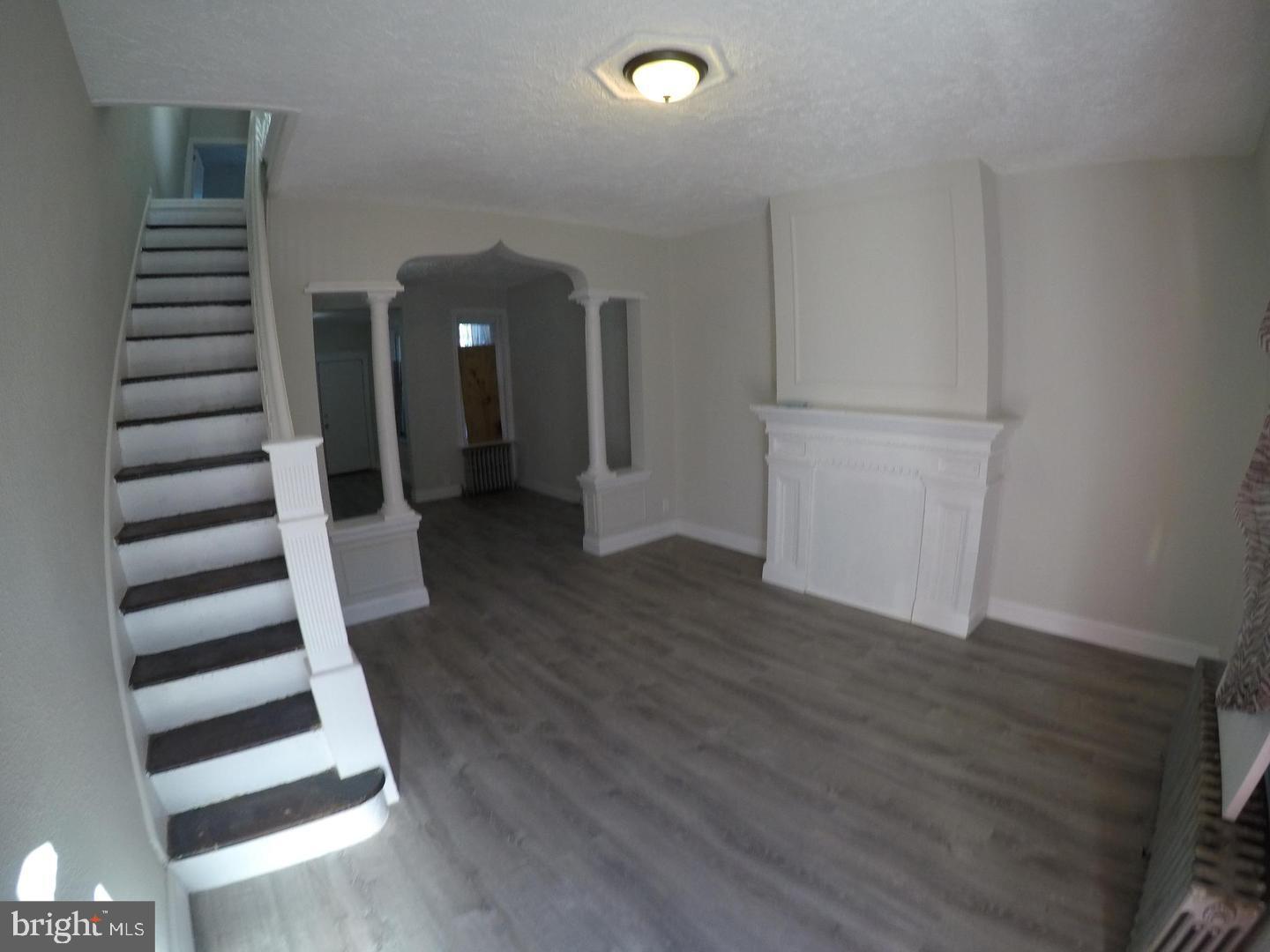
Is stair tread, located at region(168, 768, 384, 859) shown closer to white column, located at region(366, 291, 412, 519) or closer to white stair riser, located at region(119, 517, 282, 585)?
white stair riser, located at region(119, 517, 282, 585)

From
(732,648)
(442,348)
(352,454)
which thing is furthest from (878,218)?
(352,454)

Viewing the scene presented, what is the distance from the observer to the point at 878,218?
142 inches

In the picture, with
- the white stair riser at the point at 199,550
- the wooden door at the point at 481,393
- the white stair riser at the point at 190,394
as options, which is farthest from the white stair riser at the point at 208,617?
the wooden door at the point at 481,393

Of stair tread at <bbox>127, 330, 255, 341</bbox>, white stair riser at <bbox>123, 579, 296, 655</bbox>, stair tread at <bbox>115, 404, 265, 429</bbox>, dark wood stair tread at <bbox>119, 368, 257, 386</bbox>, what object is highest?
stair tread at <bbox>127, 330, 255, 341</bbox>

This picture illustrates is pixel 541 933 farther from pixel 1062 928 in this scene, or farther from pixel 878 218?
pixel 878 218

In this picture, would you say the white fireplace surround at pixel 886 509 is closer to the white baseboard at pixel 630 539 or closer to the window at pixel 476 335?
the white baseboard at pixel 630 539

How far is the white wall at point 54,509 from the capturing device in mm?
1179

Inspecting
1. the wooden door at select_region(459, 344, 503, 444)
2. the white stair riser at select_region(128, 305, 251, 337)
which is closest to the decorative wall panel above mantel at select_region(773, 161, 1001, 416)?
the white stair riser at select_region(128, 305, 251, 337)

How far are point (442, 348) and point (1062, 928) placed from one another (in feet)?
23.9

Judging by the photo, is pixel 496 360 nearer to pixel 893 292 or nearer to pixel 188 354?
pixel 188 354

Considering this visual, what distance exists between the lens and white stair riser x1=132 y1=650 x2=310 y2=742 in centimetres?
215

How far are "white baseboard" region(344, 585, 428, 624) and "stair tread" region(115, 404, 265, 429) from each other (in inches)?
59.8

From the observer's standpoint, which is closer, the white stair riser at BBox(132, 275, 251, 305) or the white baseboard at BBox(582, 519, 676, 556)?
the white stair riser at BBox(132, 275, 251, 305)

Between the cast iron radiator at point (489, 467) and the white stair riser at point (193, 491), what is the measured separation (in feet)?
15.6
